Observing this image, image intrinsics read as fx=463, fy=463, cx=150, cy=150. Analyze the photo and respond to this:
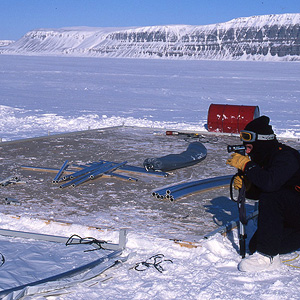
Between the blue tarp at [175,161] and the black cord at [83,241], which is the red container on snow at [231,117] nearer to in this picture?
the blue tarp at [175,161]

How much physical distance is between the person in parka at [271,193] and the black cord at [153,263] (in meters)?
0.60

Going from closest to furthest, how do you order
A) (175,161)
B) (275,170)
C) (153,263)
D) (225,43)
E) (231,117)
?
(275,170) < (153,263) < (175,161) < (231,117) < (225,43)

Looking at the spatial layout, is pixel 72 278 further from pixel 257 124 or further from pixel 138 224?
pixel 257 124

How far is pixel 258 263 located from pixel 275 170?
0.69 meters

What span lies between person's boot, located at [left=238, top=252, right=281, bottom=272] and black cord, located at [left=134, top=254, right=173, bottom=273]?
1.88ft

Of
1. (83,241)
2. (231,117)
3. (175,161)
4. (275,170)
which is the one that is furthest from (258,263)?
(231,117)

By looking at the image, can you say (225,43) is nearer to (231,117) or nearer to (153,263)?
(231,117)

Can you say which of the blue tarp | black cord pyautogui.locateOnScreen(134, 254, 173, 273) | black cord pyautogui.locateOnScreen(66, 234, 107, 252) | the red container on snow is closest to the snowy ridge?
the red container on snow

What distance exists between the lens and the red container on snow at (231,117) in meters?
10.6

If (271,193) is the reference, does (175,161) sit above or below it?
below

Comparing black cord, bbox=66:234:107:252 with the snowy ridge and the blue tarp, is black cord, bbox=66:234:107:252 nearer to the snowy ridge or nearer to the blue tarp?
the blue tarp

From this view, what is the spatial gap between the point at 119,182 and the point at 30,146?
9.38 feet

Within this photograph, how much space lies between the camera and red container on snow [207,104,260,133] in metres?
10.6

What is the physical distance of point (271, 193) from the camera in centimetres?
332
